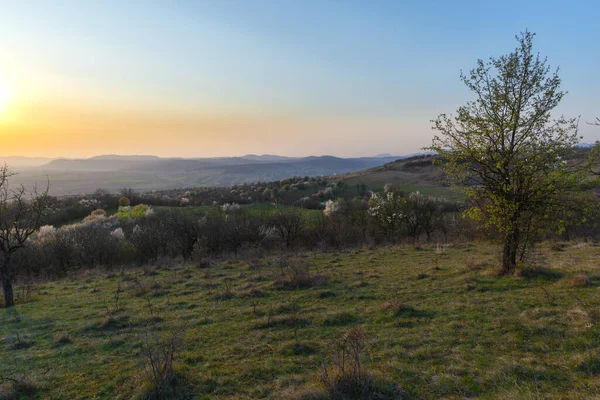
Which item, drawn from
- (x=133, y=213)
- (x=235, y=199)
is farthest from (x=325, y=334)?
(x=235, y=199)

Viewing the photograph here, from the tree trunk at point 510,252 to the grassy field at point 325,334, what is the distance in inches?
18.6

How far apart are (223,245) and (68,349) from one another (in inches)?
815

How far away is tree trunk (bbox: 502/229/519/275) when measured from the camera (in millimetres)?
11329

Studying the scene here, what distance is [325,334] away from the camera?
7523 mm

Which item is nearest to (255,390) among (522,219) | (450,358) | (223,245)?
(450,358)

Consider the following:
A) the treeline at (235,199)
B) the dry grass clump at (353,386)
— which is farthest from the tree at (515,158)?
the treeline at (235,199)

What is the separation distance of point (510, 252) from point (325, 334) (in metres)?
8.09

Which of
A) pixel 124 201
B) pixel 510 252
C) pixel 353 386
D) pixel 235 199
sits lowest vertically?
pixel 235 199

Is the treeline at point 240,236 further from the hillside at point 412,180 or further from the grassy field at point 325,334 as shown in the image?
the hillside at point 412,180

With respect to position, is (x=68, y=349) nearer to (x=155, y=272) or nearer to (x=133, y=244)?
(x=155, y=272)

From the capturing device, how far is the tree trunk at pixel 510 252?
11329 mm

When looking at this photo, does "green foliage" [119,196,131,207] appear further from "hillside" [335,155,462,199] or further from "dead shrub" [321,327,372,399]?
"dead shrub" [321,327,372,399]

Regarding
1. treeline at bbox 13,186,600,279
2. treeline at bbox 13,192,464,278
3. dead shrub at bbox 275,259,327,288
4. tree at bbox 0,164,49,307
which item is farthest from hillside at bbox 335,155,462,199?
tree at bbox 0,164,49,307

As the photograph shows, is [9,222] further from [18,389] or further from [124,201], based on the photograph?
[124,201]
